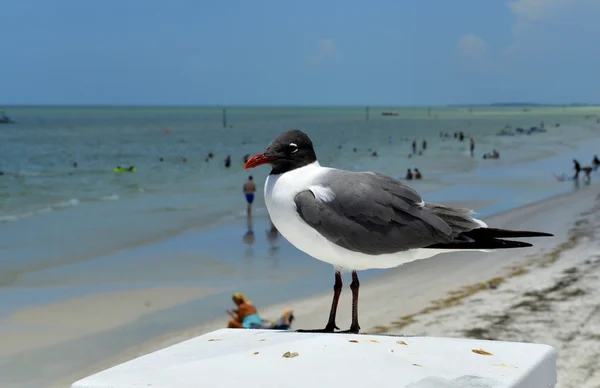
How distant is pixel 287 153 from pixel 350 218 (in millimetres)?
444

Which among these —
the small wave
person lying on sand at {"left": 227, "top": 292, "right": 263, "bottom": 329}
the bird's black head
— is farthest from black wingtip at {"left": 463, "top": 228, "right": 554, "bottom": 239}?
the small wave

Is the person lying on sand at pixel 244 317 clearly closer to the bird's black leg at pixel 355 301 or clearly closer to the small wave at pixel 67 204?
the bird's black leg at pixel 355 301

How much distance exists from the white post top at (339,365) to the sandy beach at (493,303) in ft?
18.1

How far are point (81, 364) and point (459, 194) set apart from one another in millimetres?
22122

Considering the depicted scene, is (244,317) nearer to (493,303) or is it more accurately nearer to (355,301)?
(493,303)

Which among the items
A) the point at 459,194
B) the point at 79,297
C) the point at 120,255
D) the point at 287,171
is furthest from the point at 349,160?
the point at 287,171

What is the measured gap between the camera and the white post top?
2.89 m

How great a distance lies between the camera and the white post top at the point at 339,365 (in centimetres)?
289

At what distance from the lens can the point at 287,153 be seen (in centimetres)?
369

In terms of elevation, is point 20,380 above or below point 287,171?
below

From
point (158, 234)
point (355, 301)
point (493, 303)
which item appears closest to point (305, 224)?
point (355, 301)

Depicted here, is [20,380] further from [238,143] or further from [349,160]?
[238,143]

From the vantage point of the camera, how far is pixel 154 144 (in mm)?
85062

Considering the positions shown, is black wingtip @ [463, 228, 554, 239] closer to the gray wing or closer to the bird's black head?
the gray wing
